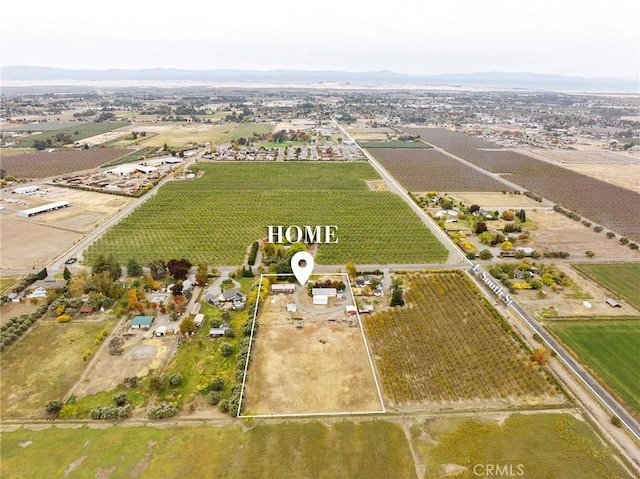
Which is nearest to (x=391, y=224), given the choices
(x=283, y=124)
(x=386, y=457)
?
(x=386, y=457)

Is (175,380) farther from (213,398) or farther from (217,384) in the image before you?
(213,398)

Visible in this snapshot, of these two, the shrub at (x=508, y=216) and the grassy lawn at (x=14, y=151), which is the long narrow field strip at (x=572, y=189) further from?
the grassy lawn at (x=14, y=151)

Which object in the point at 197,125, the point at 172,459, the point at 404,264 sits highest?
the point at 197,125

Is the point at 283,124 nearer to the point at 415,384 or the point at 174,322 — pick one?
the point at 174,322

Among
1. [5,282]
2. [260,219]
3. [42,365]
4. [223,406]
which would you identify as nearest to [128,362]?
[42,365]

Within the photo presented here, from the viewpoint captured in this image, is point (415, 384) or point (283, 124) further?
point (283, 124)

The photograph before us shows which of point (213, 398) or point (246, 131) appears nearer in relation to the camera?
point (213, 398)
